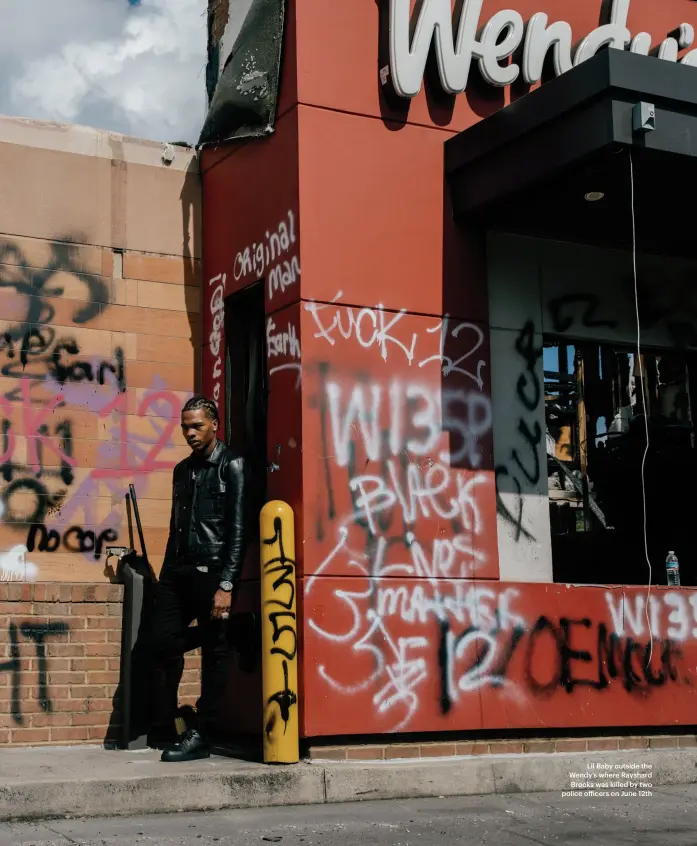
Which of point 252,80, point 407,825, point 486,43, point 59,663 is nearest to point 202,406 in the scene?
point 59,663

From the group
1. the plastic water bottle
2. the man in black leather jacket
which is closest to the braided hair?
the man in black leather jacket

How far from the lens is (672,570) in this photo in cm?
869

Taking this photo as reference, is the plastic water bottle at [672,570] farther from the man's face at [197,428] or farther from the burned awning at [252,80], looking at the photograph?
the burned awning at [252,80]

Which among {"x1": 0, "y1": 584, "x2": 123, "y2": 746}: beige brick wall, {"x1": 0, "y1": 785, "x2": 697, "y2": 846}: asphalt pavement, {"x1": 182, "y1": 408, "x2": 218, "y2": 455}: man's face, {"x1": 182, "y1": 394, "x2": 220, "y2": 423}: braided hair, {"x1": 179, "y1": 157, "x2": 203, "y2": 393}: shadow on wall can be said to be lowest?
{"x1": 0, "y1": 785, "x2": 697, "y2": 846}: asphalt pavement

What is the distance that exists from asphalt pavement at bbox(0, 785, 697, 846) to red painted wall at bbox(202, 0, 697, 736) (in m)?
0.80

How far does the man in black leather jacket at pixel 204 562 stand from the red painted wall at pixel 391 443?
442mm

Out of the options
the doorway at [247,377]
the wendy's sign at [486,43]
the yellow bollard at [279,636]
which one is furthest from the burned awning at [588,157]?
the yellow bollard at [279,636]

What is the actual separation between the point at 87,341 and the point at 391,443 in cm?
246

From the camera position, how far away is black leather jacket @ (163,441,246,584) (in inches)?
270

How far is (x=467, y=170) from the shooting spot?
7.89 m

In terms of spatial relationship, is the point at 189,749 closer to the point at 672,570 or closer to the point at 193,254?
the point at 193,254

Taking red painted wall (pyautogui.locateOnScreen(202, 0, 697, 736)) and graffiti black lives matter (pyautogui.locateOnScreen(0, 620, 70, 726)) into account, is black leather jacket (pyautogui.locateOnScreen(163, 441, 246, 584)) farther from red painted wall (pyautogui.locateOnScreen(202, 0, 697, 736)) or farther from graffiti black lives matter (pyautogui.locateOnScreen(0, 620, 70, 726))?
graffiti black lives matter (pyautogui.locateOnScreen(0, 620, 70, 726))

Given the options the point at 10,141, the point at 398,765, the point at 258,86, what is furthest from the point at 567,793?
the point at 10,141

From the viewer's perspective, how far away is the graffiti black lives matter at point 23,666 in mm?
7410
